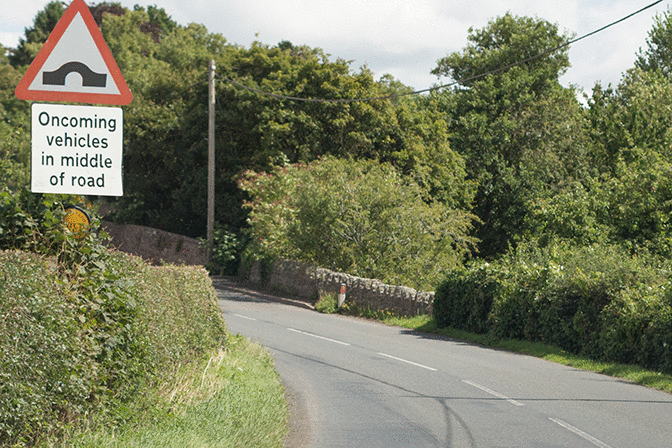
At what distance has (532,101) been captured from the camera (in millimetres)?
43938

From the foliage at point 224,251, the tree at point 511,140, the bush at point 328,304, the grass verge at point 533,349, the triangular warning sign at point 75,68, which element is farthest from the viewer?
the tree at point 511,140

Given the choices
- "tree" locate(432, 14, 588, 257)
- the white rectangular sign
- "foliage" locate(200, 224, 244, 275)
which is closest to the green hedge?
the white rectangular sign

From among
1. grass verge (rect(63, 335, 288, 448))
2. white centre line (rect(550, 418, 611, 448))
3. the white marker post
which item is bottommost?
white centre line (rect(550, 418, 611, 448))

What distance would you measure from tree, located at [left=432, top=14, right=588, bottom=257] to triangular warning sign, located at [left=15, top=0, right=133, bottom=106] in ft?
118

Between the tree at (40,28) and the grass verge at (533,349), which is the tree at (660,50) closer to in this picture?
the grass verge at (533,349)

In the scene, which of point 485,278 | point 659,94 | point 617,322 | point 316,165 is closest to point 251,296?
point 316,165

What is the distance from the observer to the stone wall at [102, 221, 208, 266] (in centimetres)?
3625

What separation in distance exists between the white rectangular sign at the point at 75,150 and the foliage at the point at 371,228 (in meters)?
20.8

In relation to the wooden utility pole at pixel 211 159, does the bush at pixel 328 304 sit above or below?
below

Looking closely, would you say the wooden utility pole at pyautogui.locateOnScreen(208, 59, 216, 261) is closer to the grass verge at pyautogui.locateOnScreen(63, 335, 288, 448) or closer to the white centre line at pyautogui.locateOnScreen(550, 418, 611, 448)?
the grass verge at pyautogui.locateOnScreen(63, 335, 288, 448)

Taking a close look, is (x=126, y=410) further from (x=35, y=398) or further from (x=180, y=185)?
(x=180, y=185)

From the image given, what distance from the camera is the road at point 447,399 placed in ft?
28.4

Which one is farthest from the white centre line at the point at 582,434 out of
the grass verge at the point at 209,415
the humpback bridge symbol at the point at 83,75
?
the humpback bridge symbol at the point at 83,75

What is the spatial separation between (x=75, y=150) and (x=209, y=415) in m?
3.49
